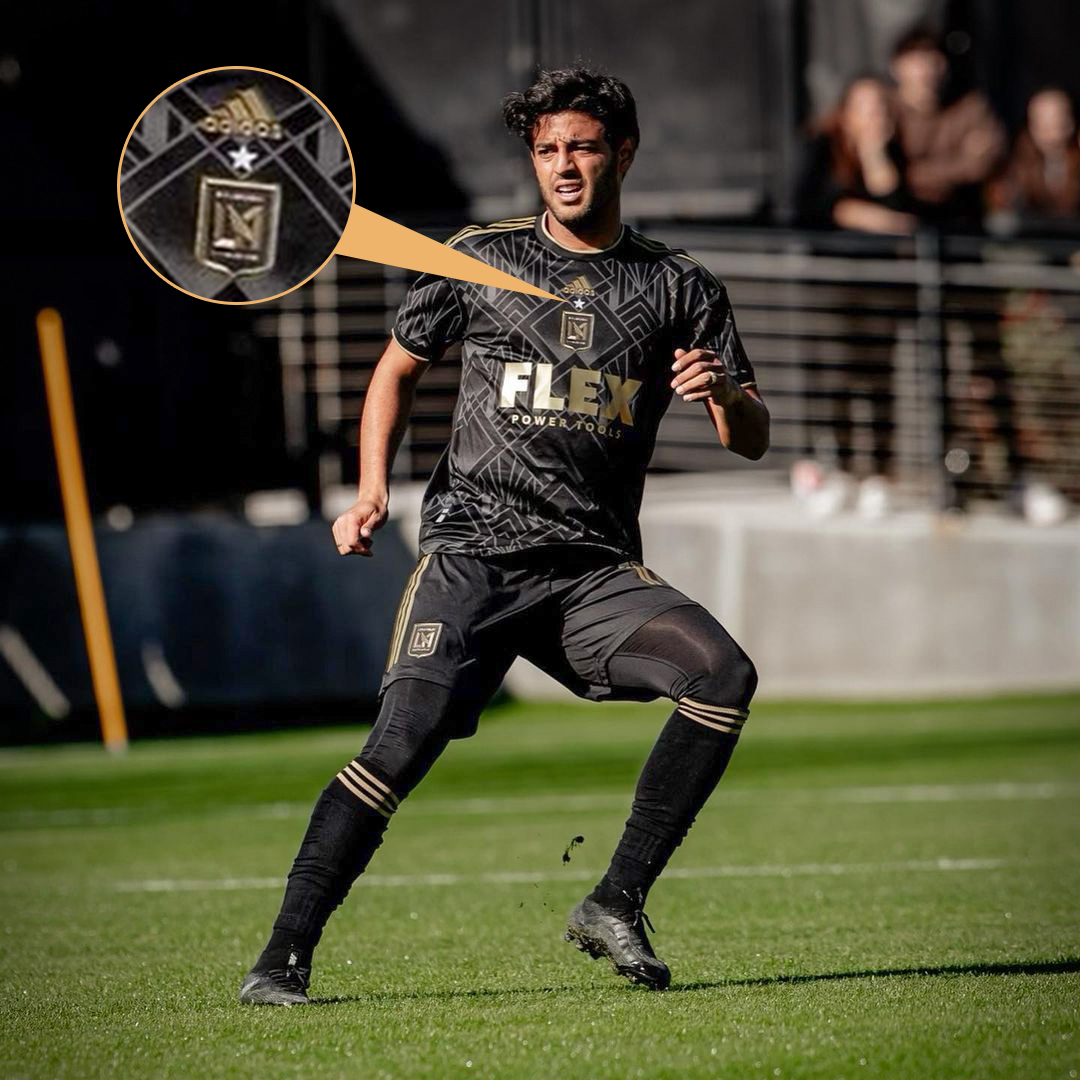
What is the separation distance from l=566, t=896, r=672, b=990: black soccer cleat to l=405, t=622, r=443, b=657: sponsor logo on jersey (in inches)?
31.0

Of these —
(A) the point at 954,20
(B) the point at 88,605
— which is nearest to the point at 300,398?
(B) the point at 88,605

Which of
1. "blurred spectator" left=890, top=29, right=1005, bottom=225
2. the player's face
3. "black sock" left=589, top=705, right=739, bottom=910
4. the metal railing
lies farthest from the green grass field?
"blurred spectator" left=890, top=29, right=1005, bottom=225

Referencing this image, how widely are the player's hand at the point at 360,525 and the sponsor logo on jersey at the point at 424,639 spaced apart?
0.24 meters

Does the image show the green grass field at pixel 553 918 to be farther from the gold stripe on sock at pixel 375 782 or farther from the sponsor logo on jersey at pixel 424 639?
the sponsor logo on jersey at pixel 424 639

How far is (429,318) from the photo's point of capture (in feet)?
17.8

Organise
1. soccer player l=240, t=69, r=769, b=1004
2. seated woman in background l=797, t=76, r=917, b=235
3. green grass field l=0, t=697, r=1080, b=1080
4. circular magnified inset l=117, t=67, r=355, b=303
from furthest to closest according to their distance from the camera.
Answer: seated woman in background l=797, t=76, r=917, b=235 < circular magnified inset l=117, t=67, r=355, b=303 < soccer player l=240, t=69, r=769, b=1004 < green grass field l=0, t=697, r=1080, b=1080

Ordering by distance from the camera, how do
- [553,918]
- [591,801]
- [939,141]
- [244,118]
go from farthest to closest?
[939,141]
[591,801]
[553,918]
[244,118]

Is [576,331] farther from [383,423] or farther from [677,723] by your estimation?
[677,723]

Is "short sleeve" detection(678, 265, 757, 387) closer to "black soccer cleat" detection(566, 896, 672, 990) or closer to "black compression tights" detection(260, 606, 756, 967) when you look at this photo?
"black compression tights" detection(260, 606, 756, 967)

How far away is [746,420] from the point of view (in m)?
5.38

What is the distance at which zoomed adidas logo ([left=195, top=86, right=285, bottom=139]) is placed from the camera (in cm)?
572

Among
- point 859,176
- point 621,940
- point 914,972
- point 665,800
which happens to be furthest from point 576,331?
point 859,176

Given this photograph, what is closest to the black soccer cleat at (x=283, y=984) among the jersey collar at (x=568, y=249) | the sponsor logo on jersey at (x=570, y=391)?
the sponsor logo on jersey at (x=570, y=391)

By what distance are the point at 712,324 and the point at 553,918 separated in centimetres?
244
